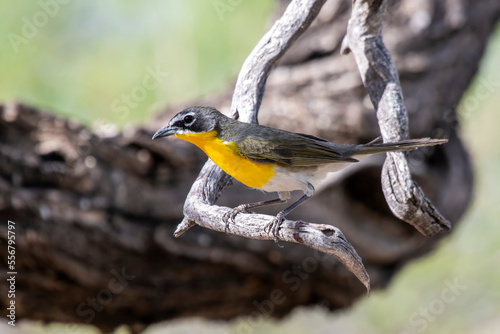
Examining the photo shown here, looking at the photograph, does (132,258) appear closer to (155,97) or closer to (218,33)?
(155,97)

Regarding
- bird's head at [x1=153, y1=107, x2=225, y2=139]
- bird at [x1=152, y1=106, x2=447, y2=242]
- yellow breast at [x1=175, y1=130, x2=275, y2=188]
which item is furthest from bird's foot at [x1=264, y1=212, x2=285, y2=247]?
bird's head at [x1=153, y1=107, x2=225, y2=139]

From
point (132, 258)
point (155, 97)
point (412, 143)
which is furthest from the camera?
point (155, 97)

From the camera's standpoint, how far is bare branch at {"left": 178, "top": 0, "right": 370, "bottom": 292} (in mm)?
2500

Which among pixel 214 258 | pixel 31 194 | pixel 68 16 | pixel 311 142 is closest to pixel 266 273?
pixel 214 258

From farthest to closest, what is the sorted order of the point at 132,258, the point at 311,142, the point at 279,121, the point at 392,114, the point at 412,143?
the point at 279,121, the point at 132,258, the point at 311,142, the point at 392,114, the point at 412,143

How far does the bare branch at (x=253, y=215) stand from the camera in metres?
2.50

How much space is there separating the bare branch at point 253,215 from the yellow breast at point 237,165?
110 millimetres

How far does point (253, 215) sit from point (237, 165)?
57cm

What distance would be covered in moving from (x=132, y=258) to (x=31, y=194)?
127cm

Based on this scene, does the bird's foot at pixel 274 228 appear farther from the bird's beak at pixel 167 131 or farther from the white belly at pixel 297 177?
the bird's beak at pixel 167 131

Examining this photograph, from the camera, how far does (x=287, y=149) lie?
344cm

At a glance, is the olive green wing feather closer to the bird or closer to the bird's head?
the bird

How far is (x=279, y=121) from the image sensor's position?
267 inches

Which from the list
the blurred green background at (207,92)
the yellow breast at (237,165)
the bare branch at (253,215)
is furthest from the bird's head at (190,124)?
→ the blurred green background at (207,92)
